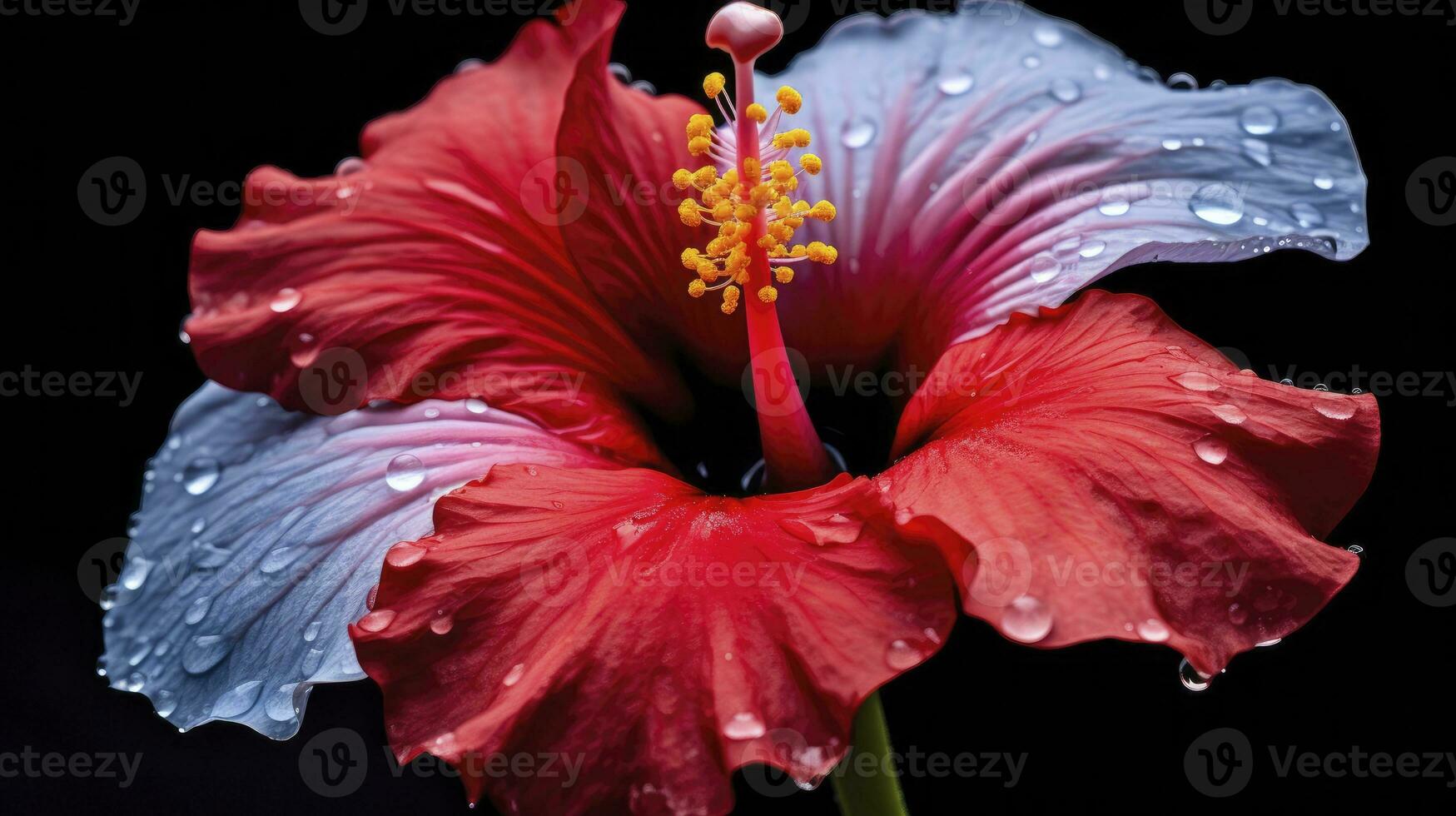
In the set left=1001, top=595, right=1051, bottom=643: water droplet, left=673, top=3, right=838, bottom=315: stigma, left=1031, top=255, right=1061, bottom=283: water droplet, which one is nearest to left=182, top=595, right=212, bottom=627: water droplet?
left=673, top=3, right=838, bottom=315: stigma

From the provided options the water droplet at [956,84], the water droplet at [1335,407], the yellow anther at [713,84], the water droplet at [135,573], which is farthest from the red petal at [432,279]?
the water droplet at [1335,407]

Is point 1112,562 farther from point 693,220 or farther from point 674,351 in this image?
point 674,351

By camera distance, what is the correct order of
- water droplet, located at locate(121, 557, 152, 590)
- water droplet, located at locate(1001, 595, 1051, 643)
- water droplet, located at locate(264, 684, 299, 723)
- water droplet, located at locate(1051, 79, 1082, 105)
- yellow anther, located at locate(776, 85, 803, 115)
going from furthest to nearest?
1. water droplet, located at locate(1051, 79, 1082, 105)
2. water droplet, located at locate(121, 557, 152, 590)
3. yellow anther, located at locate(776, 85, 803, 115)
4. water droplet, located at locate(264, 684, 299, 723)
5. water droplet, located at locate(1001, 595, 1051, 643)

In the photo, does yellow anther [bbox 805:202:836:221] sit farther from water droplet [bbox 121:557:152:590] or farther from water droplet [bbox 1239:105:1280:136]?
water droplet [bbox 121:557:152:590]

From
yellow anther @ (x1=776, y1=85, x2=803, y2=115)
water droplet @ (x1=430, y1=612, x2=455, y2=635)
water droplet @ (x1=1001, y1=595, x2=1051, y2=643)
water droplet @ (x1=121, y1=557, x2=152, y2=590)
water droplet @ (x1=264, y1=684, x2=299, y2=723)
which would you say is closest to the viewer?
water droplet @ (x1=1001, y1=595, x2=1051, y2=643)

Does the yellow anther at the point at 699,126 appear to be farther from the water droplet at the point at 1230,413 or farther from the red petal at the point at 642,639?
the water droplet at the point at 1230,413

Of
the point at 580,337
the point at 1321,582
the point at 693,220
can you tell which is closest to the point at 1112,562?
the point at 1321,582

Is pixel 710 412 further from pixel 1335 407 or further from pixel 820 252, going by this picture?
pixel 1335 407
